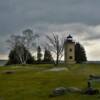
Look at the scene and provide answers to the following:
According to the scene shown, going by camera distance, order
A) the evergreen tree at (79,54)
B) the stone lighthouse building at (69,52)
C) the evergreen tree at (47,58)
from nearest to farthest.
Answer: the stone lighthouse building at (69,52)
the evergreen tree at (79,54)
the evergreen tree at (47,58)

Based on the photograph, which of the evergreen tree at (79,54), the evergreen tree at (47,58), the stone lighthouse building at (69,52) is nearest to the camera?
the stone lighthouse building at (69,52)

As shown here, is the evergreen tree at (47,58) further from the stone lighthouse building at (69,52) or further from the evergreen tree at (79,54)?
the stone lighthouse building at (69,52)

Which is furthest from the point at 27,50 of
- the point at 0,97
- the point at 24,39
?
the point at 0,97

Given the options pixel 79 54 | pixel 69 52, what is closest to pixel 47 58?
pixel 79 54

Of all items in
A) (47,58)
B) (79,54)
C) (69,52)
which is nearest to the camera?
(69,52)

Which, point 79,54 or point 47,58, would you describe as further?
point 47,58

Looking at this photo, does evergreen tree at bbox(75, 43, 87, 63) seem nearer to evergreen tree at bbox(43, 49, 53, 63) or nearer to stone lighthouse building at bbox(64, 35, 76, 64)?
evergreen tree at bbox(43, 49, 53, 63)

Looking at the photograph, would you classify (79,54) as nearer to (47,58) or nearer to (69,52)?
(47,58)

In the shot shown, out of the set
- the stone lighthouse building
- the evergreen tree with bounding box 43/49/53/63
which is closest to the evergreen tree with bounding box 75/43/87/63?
the evergreen tree with bounding box 43/49/53/63

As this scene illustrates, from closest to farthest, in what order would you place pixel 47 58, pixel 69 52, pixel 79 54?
1. pixel 69 52
2. pixel 79 54
3. pixel 47 58

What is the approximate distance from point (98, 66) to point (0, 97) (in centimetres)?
4558

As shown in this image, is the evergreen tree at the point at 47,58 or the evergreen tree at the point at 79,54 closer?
the evergreen tree at the point at 79,54

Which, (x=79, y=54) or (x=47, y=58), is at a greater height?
(x=79, y=54)

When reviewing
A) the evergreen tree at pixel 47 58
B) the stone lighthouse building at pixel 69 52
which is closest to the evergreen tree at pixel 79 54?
the evergreen tree at pixel 47 58
